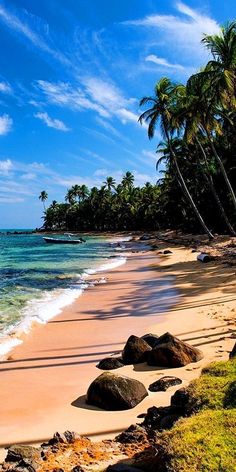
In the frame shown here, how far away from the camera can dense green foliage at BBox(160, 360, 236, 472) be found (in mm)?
3279

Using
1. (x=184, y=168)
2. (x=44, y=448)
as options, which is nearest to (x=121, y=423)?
(x=44, y=448)

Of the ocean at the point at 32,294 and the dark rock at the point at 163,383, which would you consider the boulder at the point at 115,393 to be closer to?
the dark rock at the point at 163,383

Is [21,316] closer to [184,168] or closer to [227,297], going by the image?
[227,297]

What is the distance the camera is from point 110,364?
A: 8.08 meters

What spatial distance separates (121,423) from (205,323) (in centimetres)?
575

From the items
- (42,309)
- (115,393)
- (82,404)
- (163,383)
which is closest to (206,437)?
(115,393)

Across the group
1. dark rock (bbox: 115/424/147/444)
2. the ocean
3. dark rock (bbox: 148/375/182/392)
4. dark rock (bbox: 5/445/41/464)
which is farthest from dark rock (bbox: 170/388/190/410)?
the ocean

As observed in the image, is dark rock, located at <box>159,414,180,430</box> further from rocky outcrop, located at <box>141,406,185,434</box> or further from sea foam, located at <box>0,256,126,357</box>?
sea foam, located at <box>0,256,126,357</box>

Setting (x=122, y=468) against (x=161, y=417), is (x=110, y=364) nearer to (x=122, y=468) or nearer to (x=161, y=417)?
(x=161, y=417)

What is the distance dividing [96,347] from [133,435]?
16.7 feet

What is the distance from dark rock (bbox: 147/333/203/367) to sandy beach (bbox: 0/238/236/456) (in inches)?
6.3

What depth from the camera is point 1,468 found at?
14.3 feet

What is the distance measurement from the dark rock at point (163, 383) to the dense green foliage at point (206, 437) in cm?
183

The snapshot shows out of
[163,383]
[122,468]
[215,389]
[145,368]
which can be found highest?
[215,389]
